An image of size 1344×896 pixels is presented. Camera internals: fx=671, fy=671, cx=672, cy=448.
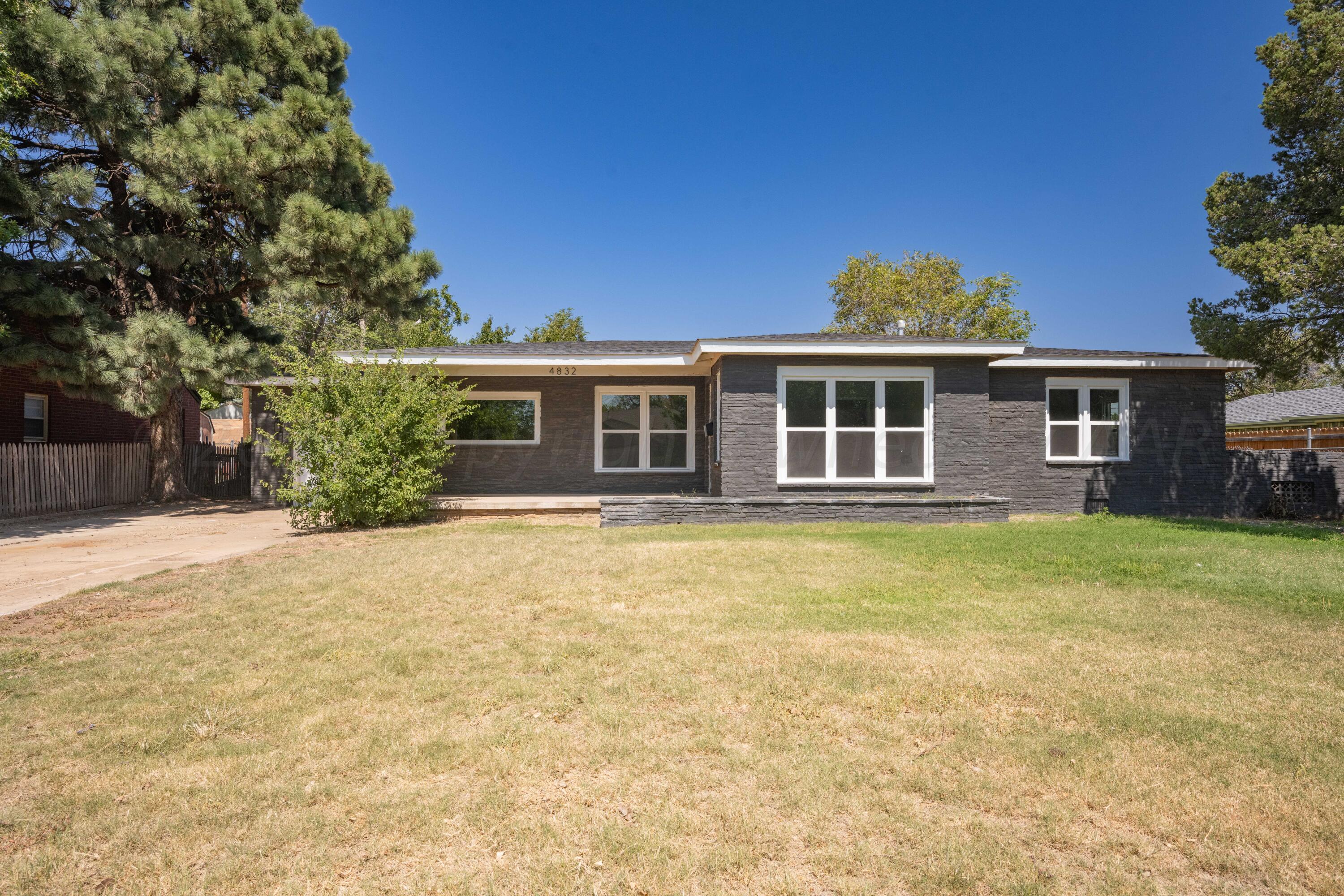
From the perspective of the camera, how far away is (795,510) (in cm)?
1113

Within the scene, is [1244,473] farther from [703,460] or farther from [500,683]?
[500,683]

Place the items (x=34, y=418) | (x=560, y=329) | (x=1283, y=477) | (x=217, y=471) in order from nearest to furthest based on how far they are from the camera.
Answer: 1. (x=1283, y=477)
2. (x=34, y=418)
3. (x=217, y=471)
4. (x=560, y=329)

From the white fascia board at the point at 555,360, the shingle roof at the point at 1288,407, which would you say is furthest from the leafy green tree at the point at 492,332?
the shingle roof at the point at 1288,407

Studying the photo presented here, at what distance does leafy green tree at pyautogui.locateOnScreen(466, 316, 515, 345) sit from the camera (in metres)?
34.5

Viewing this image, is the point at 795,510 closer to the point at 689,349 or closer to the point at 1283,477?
the point at 689,349

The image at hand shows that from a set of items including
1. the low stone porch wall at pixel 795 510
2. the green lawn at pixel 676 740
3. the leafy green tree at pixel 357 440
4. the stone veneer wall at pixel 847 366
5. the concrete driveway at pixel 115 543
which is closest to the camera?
the green lawn at pixel 676 740

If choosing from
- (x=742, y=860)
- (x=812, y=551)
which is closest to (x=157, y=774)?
(x=742, y=860)

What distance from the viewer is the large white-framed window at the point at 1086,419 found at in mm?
13312

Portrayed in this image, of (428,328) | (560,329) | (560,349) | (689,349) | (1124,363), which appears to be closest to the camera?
(1124,363)

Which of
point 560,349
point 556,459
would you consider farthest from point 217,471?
point 560,349

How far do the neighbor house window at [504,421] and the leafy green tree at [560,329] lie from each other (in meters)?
20.4

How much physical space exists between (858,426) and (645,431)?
4.81 meters

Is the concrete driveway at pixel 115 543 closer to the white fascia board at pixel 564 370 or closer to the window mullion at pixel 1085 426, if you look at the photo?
the white fascia board at pixel 564 370

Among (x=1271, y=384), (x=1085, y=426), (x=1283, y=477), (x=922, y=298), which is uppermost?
(x=922, y=298)
